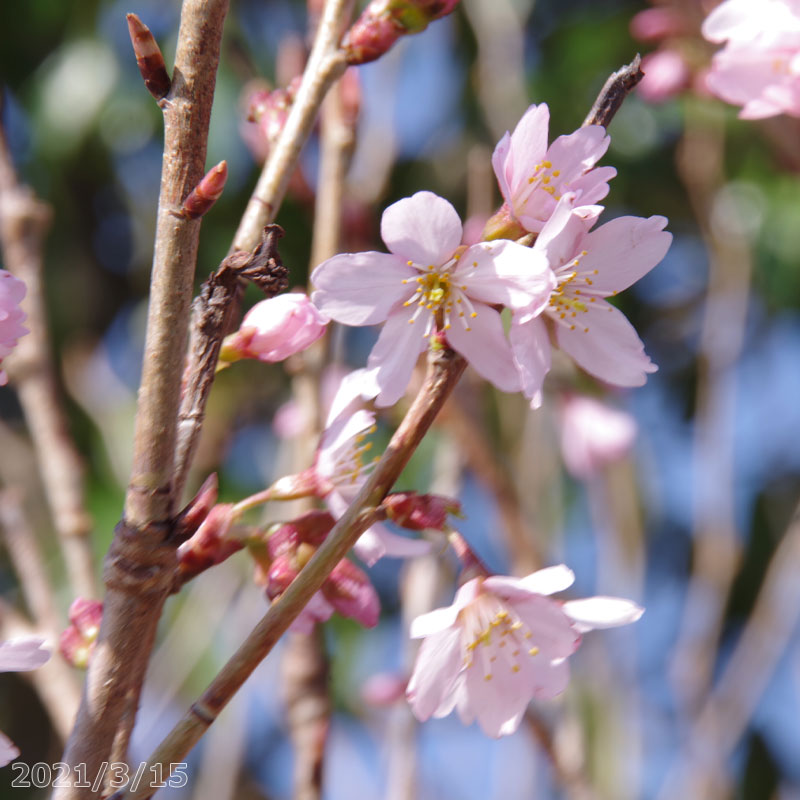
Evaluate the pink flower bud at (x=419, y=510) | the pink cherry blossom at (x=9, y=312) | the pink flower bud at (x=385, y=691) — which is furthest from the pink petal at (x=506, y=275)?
the pink flower bud at (x=385, y=691)

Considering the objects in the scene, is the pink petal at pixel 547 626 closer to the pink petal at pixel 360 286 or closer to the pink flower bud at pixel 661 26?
the pink petal at pixel 360 286

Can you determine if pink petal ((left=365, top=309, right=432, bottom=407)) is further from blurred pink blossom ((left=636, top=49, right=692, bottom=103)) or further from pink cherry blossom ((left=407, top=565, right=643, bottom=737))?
blurred pink blossom ((left=636, top=49, right=692, bottom=103))

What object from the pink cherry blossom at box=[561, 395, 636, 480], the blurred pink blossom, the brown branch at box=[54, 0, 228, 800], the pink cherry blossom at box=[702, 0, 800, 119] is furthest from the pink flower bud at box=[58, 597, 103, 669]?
the blurred pink blossom

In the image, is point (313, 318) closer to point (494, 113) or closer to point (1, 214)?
point (1, 214)

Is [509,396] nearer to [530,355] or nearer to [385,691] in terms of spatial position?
[385,691]

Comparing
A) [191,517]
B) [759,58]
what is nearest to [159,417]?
[191,517]

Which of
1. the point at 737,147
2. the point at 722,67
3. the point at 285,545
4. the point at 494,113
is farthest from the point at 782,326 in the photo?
the point at 285,545

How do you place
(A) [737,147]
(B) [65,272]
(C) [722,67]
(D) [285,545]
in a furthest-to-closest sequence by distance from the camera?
1. (B) [65,272]
2. (A) [737,147]
3. (C) [722,67]
4. (D) [285,545]
